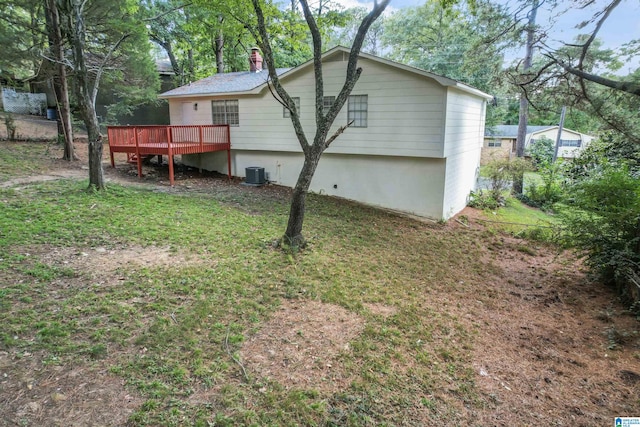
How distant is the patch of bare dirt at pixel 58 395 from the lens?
2668 mm

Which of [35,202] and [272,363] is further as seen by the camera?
[35,202]

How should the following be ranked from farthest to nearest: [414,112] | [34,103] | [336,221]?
1. [34,103]
2. [414,112]
3. [336,221]

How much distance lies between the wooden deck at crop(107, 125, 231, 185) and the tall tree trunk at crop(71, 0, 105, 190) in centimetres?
274

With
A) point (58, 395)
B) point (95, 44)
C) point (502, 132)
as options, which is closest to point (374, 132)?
point (58, 395)

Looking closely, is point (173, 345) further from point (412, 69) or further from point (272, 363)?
point (412, 69)

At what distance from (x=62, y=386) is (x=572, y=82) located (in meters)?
10.2

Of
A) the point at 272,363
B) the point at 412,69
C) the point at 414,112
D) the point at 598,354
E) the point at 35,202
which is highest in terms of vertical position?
the point at 412,69

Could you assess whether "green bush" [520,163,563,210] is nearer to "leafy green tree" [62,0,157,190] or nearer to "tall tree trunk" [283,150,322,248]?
"tall tree trunk" [283,150,322,248]

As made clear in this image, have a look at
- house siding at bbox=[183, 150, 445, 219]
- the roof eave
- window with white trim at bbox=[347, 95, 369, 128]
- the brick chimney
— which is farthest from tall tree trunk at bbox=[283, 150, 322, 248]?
the brick chimney

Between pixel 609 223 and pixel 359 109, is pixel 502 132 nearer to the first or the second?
pixel 359 109

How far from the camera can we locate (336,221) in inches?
375

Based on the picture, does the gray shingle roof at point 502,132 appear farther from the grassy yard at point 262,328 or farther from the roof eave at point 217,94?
the grassy yard at point 262,328

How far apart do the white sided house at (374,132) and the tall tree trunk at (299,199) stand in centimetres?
460

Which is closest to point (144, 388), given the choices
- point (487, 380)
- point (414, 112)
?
point (487, 380)
